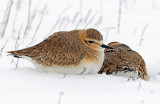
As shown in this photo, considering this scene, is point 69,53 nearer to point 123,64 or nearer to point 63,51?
point 63,51

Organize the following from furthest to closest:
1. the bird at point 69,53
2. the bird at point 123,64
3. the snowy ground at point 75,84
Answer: the bird at point 123,64
the bird at point 69,53
the snowy ground at point 75,84

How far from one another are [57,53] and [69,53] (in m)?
0.15

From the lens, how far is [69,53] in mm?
4742

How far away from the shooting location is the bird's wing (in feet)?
15.3

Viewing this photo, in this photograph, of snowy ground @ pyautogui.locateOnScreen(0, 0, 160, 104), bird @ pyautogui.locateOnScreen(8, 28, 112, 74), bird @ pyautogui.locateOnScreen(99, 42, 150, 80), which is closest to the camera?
snowy ground @ pyautogui.locateOnScreen(0, 0, 160, 104)

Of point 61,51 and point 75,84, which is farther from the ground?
point 61,51

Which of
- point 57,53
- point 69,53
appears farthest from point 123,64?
point 57,53

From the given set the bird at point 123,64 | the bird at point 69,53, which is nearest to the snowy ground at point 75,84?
the bird at point 69,53

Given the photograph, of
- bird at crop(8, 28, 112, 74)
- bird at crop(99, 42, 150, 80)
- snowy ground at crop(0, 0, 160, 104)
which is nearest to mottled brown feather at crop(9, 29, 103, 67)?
bird at crop(8, 28, 112, 74)

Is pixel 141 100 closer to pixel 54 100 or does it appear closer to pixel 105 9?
pixel 54 100

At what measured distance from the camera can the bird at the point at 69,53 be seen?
15.3ft

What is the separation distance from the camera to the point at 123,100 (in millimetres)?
3758

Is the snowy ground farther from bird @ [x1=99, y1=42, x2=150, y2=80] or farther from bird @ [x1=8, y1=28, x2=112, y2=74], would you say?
bird @ [x1=99, y1=42, x2=150, y2=80]

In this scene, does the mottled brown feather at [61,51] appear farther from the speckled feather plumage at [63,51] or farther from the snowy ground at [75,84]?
the snowy ground at [75,84]
